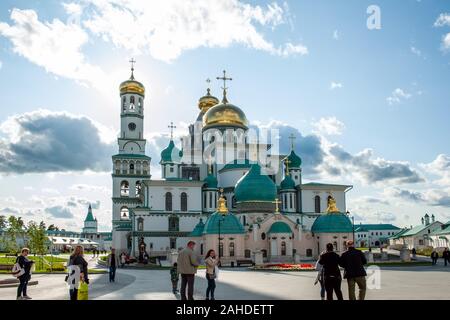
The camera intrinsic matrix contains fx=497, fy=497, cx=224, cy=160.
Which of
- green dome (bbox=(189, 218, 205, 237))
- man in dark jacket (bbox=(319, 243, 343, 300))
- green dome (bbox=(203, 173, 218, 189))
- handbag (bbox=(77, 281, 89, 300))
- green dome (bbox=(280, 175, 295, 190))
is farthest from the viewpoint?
green dome (bbox=(280, 175, 295, 190))

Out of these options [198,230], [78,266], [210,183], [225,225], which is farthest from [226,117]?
[78,266]

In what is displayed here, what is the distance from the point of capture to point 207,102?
7862 cm

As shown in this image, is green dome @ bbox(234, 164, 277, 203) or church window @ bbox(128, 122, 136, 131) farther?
church window @ bbox(128, 122, 136, 131)

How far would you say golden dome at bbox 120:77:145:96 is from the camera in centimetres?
6781

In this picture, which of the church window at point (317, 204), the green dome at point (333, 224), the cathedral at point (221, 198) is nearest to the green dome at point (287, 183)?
the cathedral at point (221, 198)

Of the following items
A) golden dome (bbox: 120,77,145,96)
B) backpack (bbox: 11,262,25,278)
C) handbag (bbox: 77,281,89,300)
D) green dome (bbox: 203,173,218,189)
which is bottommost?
handbag (bbox: 77,281,89,300)

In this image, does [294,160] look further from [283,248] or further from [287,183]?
[283,248]

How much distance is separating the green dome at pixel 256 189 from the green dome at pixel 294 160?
39.4 feet

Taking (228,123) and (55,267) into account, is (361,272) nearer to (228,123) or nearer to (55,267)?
(55,267)

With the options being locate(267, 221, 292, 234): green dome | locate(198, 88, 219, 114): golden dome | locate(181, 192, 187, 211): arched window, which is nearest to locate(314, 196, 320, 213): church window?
locate(267, 221, 292, 234): green dome

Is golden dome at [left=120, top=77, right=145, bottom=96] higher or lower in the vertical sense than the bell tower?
higher

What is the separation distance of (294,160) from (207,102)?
2107 cm

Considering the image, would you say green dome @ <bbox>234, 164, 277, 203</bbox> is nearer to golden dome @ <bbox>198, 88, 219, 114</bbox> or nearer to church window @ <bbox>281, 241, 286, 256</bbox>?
church window @ <bbox>281, 241, 286, 256</bbox>

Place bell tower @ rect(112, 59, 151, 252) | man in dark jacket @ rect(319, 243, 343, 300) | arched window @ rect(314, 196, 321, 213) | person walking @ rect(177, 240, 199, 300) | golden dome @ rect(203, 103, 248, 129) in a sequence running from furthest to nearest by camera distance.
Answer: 1. bell tower @ rect(112, 59, 151, 252)
2. golden dome @ rect(203, 103, 248, 129)
3. arched window @ rect(314, 196, 321, 213)
4. person walking @ rect(177, 240, 199, 300)
5. man in dark jacket @ rect(319, 243, 343, 300)
